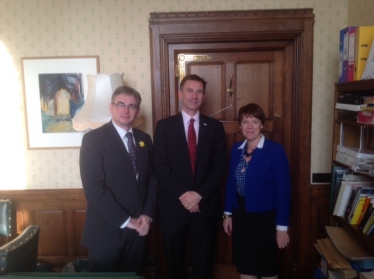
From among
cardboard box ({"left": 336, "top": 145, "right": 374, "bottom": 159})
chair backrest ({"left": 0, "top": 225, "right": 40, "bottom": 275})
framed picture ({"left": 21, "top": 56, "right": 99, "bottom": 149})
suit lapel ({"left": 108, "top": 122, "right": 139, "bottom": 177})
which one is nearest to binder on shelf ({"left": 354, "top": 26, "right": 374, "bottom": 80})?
cardboard box ({"left": 336, "top": 145, "right": 374, "bottom": 159})

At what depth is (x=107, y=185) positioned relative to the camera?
192 cm

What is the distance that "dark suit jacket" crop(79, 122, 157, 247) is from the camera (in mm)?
1865

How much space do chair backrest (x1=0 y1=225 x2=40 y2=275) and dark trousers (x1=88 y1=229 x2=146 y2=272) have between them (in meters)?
0.30

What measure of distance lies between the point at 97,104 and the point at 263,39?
4.47ft

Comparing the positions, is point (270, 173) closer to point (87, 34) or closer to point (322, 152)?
point (322, 152)

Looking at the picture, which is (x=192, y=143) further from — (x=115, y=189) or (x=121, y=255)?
(x=121, y=255)

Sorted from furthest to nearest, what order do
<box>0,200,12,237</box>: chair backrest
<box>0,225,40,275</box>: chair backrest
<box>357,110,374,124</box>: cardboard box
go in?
<box>0,200,12,237</box>: chair backrest, <box>357,110,374,124</box>: cardboard box, <box>0,225,40,275</box>: chair backrest

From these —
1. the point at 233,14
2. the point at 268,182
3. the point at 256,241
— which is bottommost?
the point at 256,241

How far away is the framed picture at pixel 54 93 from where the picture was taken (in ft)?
8.61

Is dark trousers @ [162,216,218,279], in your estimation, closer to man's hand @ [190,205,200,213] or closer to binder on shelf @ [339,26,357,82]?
man's hand @ [190,205,200,213]

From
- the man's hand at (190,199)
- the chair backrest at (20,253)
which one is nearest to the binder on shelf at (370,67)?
the man's hand at (190,199)

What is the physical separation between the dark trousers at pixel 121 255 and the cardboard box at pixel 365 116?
1.45m

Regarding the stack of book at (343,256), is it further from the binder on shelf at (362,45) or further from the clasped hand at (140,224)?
the clasped hand at (140,224)

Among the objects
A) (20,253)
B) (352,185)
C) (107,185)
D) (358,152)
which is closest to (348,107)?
(358,152)
